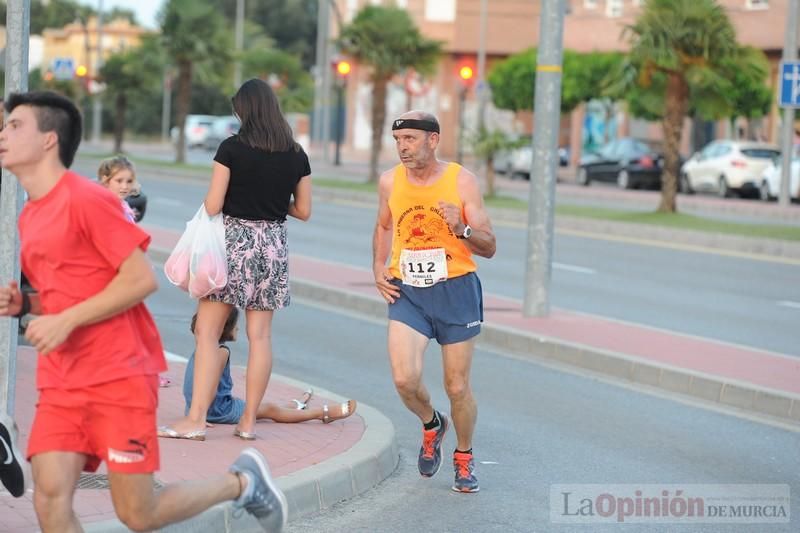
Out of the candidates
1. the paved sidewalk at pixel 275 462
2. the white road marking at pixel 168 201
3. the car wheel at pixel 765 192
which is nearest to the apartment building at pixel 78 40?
the car wheel at pixel 765 192

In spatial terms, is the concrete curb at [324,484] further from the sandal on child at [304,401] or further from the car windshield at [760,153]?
the car windshield at [760,153]

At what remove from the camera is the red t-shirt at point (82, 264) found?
492 centimetres

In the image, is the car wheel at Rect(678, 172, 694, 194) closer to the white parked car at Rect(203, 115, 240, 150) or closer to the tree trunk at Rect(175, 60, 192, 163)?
the tree trunk at Rect(175, 60, 192, 163)

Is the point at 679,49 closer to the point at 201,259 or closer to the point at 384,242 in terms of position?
the point at 384,242

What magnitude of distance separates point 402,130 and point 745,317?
880 centimetres

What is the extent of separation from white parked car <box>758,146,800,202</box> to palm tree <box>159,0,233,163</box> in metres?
18.4

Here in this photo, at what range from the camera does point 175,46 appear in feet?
161

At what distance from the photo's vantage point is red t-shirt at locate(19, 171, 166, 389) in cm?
492

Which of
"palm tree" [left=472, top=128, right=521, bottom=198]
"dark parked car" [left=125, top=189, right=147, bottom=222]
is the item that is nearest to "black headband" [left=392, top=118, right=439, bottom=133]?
"dark parked car" [left=125, top=189, right=147, bottom=222]

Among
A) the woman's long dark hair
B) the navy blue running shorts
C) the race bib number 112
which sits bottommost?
the navy blue running shorts

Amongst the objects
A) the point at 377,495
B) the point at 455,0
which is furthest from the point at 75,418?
the point at 455,0

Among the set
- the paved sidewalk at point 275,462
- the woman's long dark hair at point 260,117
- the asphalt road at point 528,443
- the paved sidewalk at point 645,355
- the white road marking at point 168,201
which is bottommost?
the white road marking at point 168,201

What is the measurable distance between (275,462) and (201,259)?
1.08 meters

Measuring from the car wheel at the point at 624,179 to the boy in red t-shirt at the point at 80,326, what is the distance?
4133 centimetres
